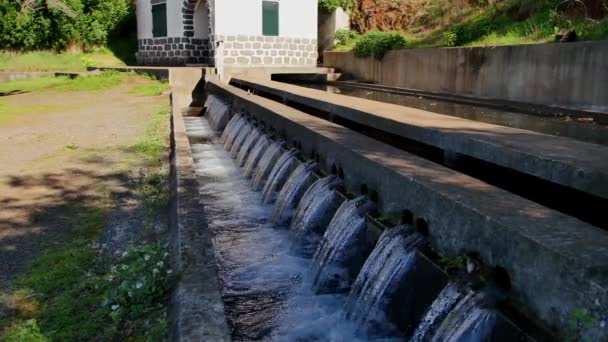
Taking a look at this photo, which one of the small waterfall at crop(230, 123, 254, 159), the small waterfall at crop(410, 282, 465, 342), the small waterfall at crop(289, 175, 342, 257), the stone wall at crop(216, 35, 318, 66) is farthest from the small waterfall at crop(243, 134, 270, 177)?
the stone wall at crop(216, 35, 318, 66)

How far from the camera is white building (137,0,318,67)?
70.1ft

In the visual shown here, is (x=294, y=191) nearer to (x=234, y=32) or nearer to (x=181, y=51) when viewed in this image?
(x=234, y=32)

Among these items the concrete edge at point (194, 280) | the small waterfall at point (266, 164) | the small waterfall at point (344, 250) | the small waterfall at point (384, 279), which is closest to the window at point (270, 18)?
the small waterfall at point (266, 164)

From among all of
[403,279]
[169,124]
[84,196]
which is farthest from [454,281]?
[169,124]

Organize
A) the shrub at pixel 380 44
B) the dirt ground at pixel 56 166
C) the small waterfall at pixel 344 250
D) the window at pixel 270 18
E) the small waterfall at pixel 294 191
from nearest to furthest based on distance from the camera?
the small waterfall at pixel 344 250, the dirt ground at pixel 56 166, the small waterfall at pixel 294 191, the shrub at pixel 380 44, the window at pixel 270 18

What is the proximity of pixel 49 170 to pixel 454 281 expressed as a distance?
5.84 metres

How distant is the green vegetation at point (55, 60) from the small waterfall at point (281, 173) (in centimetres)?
2074

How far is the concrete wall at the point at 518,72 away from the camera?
30.8 feet

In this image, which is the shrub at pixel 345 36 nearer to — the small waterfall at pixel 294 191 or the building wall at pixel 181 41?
the building wall at pixel 181 41

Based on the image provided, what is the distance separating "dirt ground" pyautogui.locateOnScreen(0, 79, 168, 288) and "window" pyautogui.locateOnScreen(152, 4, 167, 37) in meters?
9.06

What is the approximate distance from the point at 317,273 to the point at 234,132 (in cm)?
630

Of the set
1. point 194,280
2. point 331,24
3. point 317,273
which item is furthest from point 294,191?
point 331,24

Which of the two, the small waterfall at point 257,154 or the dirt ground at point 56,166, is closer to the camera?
the dirt ground at point 56,166

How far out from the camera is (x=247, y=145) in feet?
29.9
